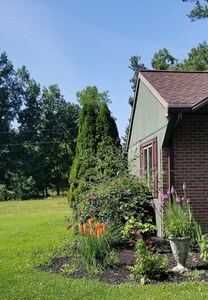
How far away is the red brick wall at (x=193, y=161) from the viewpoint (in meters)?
8.58

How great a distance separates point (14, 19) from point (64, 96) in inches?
1344

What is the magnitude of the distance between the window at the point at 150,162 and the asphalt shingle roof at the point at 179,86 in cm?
130

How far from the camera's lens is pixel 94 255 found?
6.05 metres

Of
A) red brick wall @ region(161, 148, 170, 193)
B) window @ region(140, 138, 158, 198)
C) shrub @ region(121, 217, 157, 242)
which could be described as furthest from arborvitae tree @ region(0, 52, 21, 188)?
shrub @ region(121, 217, 157, 242)

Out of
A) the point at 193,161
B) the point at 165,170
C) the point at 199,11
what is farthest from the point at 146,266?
the point at 199,11

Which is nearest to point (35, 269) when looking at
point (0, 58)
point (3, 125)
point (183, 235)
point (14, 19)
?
point (183, 235)

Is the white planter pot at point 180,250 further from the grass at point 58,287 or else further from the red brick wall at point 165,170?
the red brick wall at point 165,170

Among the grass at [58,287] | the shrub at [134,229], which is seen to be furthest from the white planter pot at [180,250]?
the shrub at [134,229]

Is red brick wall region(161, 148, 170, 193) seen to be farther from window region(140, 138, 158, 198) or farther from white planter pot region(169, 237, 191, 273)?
white planter pot region(169, 237, 191, 273)

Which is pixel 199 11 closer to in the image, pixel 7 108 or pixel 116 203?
pixel 116 203

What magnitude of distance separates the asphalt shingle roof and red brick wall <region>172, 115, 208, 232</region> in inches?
20.7

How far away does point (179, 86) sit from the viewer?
10000 millimetres

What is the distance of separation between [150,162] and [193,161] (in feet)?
6.37

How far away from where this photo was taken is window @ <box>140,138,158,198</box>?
922 centimetres
